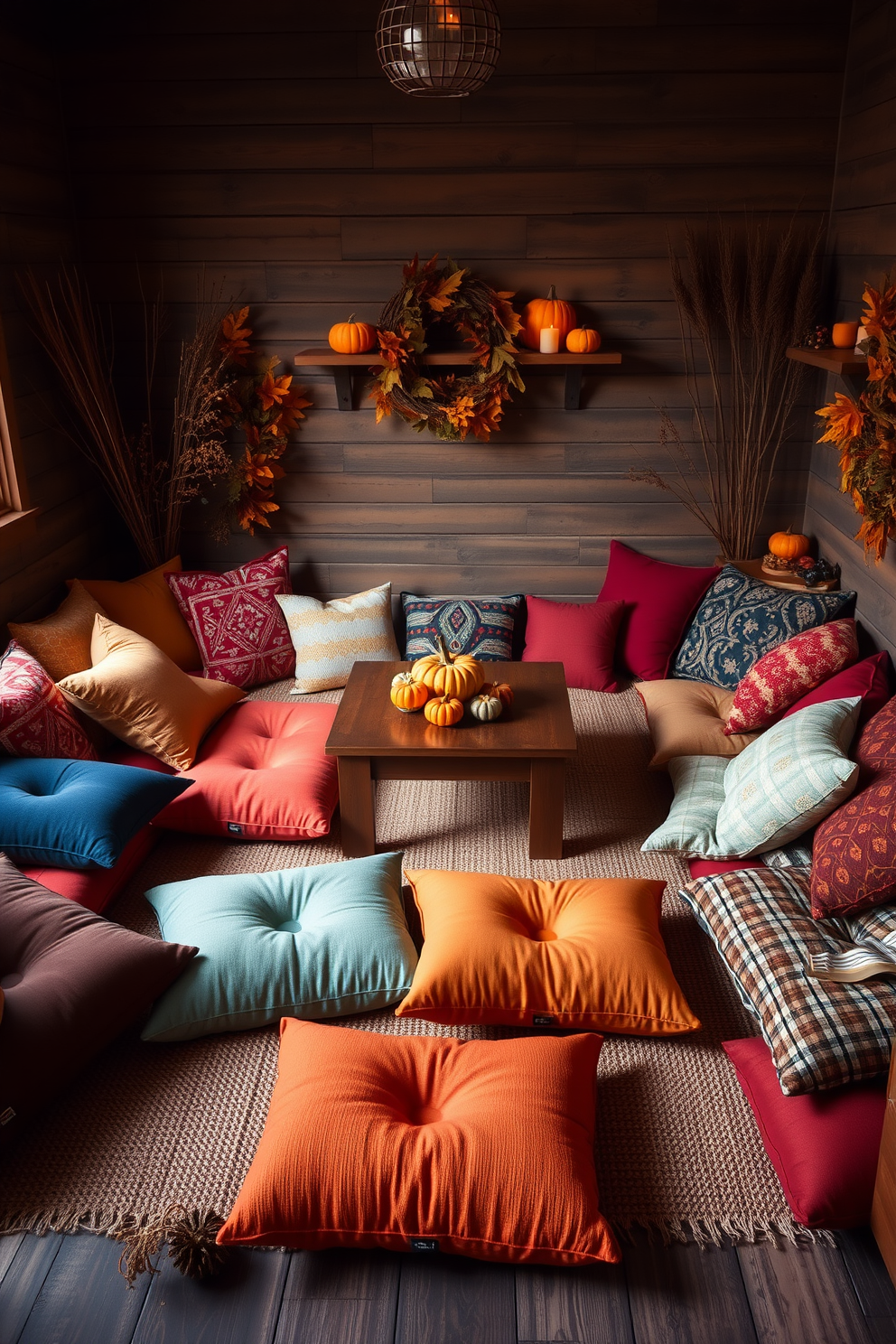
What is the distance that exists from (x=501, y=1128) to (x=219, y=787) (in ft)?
5.06

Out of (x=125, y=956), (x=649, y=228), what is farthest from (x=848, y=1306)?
(x=649, y=228)

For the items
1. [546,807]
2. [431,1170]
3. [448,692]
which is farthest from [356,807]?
[431,1170]

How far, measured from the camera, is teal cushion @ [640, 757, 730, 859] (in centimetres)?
280

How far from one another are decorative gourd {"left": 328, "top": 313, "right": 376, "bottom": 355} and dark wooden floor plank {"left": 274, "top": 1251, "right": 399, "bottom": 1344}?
10.1 ft

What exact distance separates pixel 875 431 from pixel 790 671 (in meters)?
0.75

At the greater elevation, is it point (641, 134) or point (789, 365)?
point (641, 134)

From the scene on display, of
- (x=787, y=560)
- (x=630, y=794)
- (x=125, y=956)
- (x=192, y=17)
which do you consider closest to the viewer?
(x=125, y=956)

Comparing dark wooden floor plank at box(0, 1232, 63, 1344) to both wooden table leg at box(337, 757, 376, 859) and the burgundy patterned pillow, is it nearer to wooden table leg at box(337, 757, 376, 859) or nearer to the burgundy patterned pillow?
wooden table leg at box(337, 757, 376, 859)

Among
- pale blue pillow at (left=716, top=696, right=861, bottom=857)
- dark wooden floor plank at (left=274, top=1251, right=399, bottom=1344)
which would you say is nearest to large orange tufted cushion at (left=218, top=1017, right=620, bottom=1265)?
dark wooden floor plank at (left=274, top=1251, right=399, bottom=1344)

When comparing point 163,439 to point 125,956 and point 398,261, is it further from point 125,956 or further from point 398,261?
point 125,956

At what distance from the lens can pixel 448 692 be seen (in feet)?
9.99

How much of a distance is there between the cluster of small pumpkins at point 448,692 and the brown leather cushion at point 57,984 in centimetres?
103

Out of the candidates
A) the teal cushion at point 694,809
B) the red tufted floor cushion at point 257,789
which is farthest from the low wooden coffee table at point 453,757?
the teal cushion at point 694,809

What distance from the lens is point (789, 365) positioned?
12.9 ft
